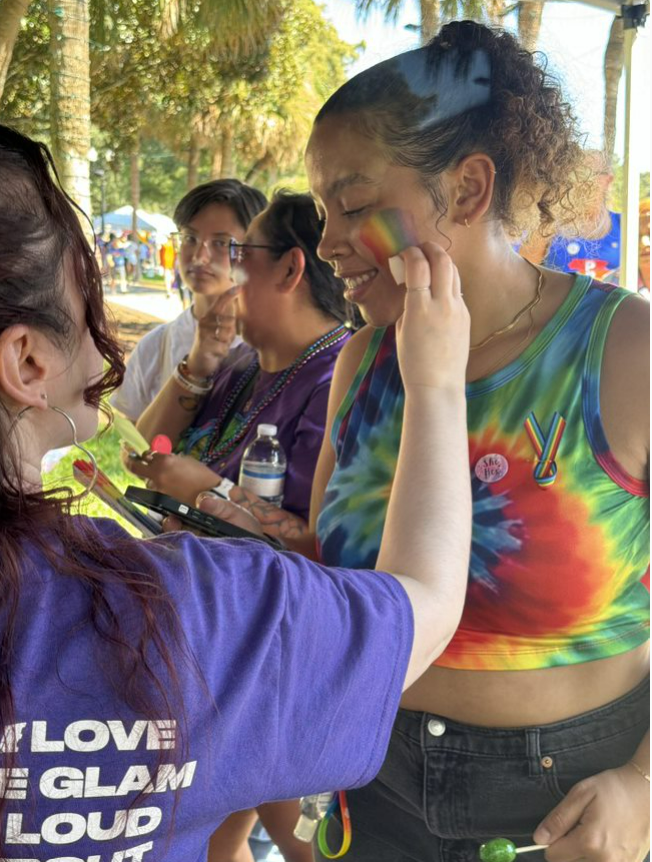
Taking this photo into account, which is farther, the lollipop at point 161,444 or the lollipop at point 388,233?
the lollipop at point 161,444

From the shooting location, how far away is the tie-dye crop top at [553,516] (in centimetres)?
99

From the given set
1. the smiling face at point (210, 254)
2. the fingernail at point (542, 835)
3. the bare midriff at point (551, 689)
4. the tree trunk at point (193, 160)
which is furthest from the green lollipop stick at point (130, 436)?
the fingernail at point (542, 835)

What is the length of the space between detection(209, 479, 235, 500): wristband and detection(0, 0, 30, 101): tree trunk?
0.83 m

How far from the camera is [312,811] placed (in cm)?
120

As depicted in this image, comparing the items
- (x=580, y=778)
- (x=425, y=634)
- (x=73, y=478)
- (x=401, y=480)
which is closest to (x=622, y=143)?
(x=401, y=480)

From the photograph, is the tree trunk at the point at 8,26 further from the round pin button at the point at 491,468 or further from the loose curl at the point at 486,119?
the round pin button at the point at 491,468

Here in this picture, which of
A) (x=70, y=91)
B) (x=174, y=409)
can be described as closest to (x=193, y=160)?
(x=70, y=91)

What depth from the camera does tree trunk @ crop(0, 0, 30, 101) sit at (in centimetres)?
104

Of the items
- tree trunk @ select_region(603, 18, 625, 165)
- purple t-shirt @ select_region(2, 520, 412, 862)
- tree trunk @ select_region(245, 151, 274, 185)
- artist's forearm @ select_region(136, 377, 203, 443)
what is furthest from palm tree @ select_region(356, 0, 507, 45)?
artist's forearm @ select_region(136, 377, 203, 443)

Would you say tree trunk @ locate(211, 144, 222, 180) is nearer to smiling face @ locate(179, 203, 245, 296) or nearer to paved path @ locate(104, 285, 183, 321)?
paved path @ locate(104, 285, 183, 321)

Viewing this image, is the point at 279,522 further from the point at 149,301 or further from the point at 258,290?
the point at 258,290

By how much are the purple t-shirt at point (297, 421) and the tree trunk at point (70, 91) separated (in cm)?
74

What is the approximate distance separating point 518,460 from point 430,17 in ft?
1.66

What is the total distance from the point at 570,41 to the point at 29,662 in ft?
2.73
